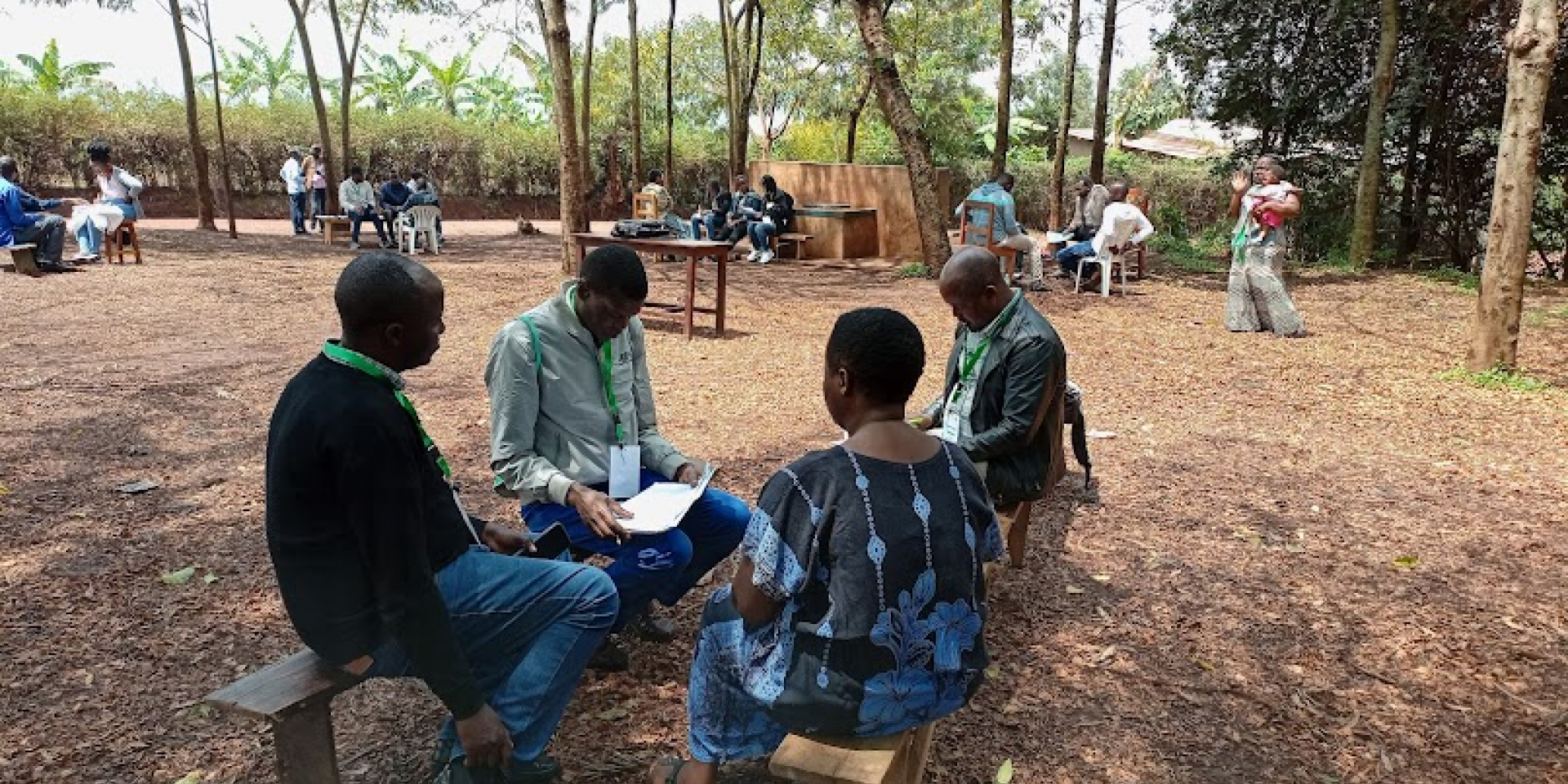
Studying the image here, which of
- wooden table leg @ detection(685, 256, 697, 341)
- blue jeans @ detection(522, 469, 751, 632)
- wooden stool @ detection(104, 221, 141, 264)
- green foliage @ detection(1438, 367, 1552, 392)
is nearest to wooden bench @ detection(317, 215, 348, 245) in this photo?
wooden stool @ detection(104, 221, 141, 264)

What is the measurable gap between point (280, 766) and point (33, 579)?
8.16 feet

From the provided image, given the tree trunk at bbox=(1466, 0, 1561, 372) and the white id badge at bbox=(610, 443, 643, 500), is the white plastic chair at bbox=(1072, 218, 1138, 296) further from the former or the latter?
the white id badge at bbox=(610, 443, 643, 500)

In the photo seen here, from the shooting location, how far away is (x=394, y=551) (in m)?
2.19

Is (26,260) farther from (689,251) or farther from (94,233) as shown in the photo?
(689,251)

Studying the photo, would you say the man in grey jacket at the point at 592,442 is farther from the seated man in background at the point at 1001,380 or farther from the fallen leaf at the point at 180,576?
the fallen leaf at the point at 180,576

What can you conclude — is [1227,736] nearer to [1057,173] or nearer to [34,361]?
[34,361]

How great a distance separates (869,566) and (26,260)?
13599 mm

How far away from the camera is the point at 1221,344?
9625 mm

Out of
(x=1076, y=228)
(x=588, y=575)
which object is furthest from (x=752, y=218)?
(x=588, y=575)

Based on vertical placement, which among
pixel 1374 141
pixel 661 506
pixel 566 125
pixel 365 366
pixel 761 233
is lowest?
pixel 661 506

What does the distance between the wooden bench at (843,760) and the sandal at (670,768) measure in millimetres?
557

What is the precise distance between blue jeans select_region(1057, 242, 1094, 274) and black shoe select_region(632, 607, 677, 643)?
33.0 ft

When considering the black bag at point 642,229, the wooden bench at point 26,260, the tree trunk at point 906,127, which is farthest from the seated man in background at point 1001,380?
the wooden bench at point 26,260

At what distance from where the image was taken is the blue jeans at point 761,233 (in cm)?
1714
